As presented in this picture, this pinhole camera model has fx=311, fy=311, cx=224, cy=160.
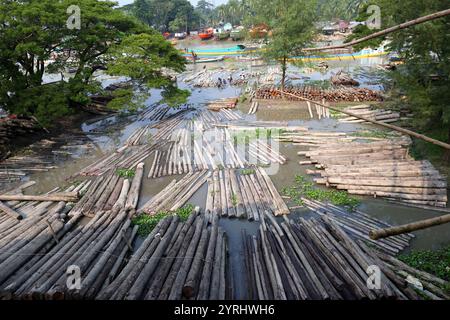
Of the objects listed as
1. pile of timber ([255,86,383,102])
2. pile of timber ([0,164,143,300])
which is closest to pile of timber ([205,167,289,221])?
pile of timber ([0,164,143,300])

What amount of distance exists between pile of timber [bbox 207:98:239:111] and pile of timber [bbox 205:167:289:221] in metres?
11.3

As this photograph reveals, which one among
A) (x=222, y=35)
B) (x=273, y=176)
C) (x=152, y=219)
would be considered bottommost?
(x=152, y=219)

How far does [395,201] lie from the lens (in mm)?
11094

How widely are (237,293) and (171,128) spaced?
14122 mm

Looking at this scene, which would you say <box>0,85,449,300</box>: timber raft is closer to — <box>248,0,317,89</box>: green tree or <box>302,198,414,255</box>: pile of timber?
<box>302,198,414,255</box>: pile of timber

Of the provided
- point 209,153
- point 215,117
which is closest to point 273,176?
point 209,153

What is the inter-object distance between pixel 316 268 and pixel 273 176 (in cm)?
632

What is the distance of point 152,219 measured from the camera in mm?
10812

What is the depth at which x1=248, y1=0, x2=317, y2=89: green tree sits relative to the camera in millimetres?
22219

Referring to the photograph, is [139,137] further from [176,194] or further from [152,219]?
[152,219]

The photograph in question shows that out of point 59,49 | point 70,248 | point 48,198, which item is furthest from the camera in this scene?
point 59,49

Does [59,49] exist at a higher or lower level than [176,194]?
higher

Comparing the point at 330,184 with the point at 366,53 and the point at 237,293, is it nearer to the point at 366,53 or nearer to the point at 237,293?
the point at 237,293
